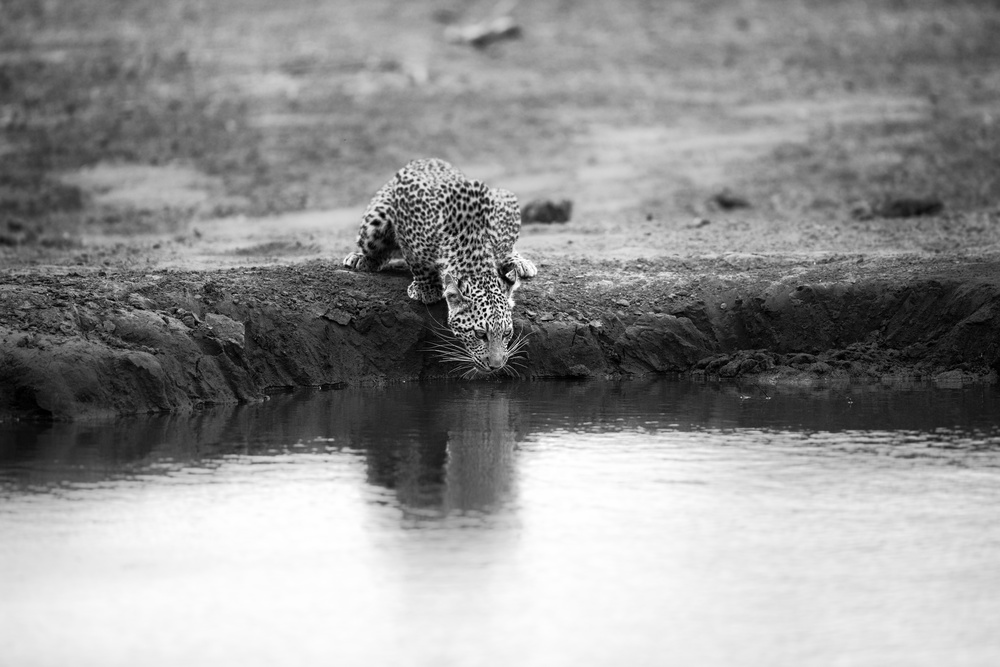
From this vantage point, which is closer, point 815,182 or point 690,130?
point 815,182

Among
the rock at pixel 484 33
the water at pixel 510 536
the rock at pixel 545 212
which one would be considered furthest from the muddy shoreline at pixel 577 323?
the rock at pixel 484 33

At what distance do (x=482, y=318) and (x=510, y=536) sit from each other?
459 centimetres

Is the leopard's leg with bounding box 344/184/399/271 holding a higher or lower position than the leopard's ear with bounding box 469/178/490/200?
lower

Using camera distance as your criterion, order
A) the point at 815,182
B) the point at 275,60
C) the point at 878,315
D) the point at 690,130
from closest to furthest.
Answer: the point at 878,315 → the point at 815,182 → the point at 690,130 → the point at 275,60

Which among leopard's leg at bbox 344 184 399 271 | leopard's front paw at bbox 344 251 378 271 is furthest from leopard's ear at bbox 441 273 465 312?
leopard's front paw at bbox 344 251 378 271

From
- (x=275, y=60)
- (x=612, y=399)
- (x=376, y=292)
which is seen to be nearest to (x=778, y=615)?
(x=612, y=399)

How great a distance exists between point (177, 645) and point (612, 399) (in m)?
6.43

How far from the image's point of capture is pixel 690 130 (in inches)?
960

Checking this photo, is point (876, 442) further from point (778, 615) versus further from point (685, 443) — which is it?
point (778, 615)

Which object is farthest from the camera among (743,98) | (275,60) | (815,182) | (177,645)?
(275,60)

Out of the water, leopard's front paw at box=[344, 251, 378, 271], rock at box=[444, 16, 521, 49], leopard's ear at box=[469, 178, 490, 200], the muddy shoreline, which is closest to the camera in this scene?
the water

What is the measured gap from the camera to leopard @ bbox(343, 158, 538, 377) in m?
13.2

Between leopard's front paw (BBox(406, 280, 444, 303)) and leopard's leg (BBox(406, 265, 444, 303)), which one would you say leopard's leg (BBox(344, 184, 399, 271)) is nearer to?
leopard's leg (BBox(406, 265, 444, 303))

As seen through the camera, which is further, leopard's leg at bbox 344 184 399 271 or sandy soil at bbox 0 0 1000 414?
leopard's leg at bbox 344 184 399 271
